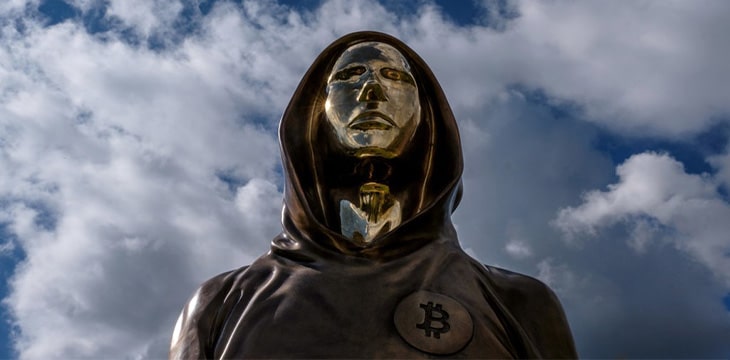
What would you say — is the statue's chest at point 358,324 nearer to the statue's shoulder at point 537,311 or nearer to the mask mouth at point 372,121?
the statue's shoulder at point 537,311

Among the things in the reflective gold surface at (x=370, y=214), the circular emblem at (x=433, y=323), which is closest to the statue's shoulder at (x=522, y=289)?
the circular emblem at (x=433, y=323)

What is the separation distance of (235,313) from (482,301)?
4.77 ft

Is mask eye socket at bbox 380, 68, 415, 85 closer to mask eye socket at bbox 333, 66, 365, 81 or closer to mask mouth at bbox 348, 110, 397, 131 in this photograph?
→ mask eye socket at bbox 333, 66, 365, 81

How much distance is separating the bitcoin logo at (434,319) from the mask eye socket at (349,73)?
184cm

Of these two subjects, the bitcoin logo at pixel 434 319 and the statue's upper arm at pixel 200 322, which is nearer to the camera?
the bitcoin logo at pixel 434 319

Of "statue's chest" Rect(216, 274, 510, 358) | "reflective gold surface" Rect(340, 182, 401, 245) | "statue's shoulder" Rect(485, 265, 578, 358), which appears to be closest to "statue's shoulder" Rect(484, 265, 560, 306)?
"statue's shoulder" Rect(485, 265, 578, 358)

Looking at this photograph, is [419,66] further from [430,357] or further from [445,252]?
[430,357]

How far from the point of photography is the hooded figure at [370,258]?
17.3 feet

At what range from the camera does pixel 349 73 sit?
257 inches

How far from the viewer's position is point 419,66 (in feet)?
22.6

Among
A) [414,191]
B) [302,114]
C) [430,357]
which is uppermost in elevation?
[302,114]

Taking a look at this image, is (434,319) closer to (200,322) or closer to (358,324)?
(358,324)

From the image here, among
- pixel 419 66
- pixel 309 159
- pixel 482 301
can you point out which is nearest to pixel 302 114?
pixel 309 159

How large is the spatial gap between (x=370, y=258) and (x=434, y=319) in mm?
641
